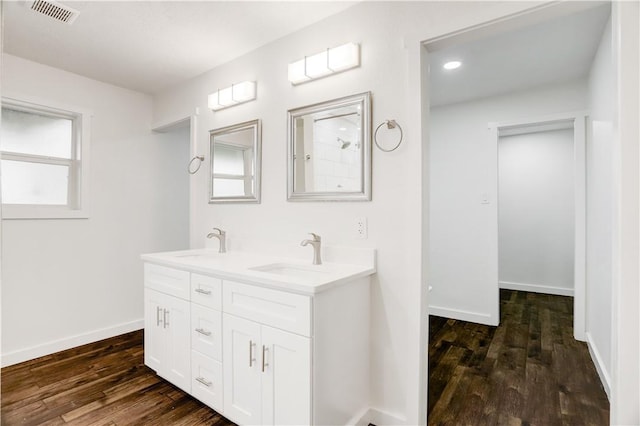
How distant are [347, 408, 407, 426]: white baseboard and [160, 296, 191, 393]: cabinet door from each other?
1.06 meters

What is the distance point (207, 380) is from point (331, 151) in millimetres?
1546

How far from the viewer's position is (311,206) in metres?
2.20

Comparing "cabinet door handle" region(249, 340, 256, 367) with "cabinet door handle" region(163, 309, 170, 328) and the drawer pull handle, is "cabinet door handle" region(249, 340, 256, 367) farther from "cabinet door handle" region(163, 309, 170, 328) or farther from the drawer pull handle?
"cabinet door handle" region(163, 309, 170, 328)

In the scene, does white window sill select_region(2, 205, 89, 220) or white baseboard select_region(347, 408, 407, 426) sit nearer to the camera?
white baseboard select_region(347, 408, 407, 426)

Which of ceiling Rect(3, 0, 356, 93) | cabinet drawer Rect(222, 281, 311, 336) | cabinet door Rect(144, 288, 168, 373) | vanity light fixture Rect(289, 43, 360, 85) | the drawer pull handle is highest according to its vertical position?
ceiling Rect(3, 0, 356, 93)

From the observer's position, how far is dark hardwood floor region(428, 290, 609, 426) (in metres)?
1.97

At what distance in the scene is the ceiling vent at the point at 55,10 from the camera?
197 centimetres

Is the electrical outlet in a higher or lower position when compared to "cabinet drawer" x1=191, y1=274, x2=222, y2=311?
higher

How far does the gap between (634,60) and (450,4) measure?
0.80 m

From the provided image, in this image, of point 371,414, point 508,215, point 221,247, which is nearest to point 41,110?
point 221,247

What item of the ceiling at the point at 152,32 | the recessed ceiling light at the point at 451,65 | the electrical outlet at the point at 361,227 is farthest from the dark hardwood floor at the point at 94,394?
the recessed ceiling light at the point at 451,65

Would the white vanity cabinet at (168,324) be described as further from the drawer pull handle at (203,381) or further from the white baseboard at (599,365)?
the white baseboard at (599,365)

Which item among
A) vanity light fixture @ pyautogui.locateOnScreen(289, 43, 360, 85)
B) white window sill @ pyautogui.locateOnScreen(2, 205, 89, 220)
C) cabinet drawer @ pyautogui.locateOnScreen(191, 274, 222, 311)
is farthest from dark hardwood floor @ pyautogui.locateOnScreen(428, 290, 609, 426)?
white window sill @ pyautogui.locateOnScreen(2, 205, 89, 220)

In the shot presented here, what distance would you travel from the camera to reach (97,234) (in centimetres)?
315
